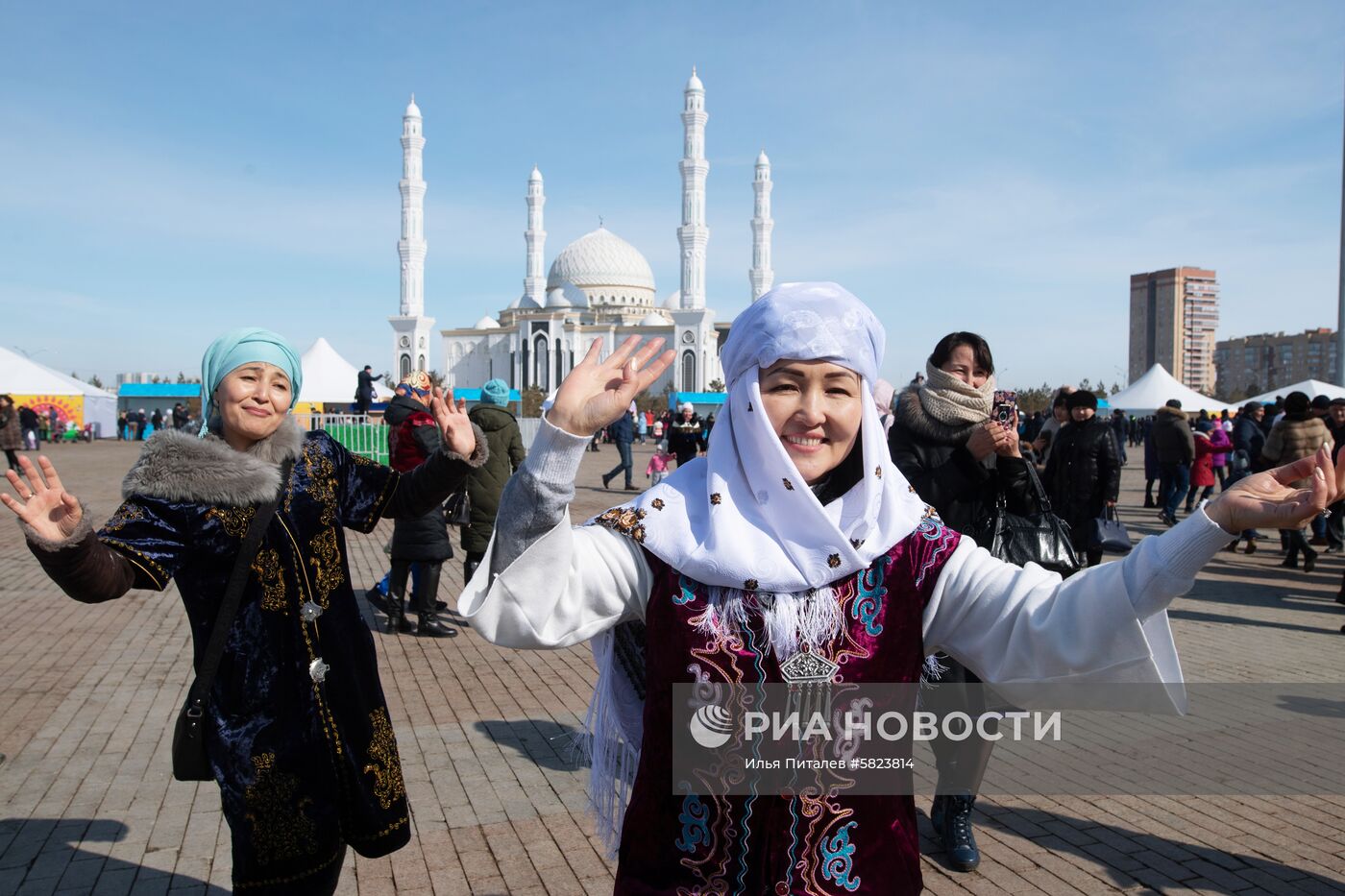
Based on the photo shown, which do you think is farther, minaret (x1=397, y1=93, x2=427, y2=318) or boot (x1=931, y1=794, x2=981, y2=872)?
minaret (x1=397, y1=93, x2=427, y2=318)

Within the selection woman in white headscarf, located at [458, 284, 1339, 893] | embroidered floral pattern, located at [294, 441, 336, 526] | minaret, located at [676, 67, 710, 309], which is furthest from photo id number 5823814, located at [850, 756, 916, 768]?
minaret, located at [676, 67, 710, 309]

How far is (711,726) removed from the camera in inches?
70.6

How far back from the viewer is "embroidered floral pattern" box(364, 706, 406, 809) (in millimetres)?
2588

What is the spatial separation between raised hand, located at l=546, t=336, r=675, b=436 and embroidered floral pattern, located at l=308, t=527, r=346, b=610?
125 centimetres

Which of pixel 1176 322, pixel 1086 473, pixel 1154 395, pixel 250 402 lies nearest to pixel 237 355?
pixel 250 402

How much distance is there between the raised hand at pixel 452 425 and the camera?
2705 millimetres

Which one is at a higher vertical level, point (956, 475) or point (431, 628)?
point (956, 475)

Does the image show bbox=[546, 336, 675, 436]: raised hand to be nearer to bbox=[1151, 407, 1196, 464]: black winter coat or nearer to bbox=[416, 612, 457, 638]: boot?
bbox=[416, 612, 457, 638]: boot

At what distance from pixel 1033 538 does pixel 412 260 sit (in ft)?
243

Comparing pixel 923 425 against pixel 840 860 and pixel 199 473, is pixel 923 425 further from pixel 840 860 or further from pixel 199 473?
pixel 199 473

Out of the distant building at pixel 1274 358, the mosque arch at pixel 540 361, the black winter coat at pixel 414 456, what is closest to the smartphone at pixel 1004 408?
the black winter coat at pixel 414 456

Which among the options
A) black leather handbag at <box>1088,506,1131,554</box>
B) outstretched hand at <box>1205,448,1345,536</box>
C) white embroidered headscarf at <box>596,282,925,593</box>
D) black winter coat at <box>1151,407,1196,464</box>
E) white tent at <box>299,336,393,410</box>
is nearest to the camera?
outstretched hand at <box>1205,448,1345,536</box>

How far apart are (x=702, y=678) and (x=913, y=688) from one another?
0.41m

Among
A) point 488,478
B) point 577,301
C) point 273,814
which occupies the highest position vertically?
point 577,301
